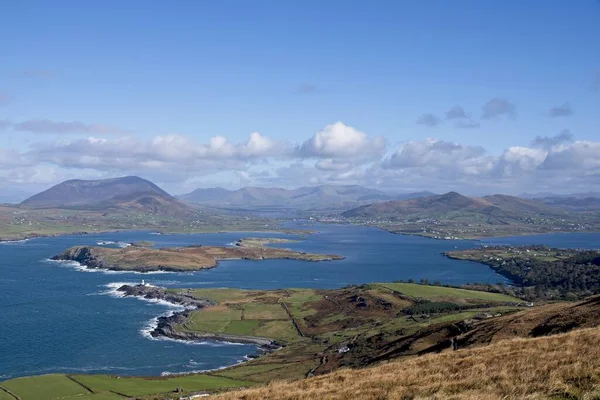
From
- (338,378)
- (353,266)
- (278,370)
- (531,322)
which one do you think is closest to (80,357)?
(278,370)

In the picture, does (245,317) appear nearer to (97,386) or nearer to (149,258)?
→ (97,386)

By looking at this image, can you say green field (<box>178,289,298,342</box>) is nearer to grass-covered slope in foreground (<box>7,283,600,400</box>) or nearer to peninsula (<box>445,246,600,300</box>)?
grass-covered slope in foreground (<box>7,283,600,400</box>)

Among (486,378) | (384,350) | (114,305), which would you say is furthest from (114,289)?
(486,378)

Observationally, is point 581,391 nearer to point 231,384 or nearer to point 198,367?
point 231,384

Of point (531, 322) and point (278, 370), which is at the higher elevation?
point (531, 322)

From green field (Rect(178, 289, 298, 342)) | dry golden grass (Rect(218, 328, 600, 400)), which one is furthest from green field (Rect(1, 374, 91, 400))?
dry golden grass (Rect(218, 328, 600, 400))

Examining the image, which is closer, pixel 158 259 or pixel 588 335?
pixel 588 335
